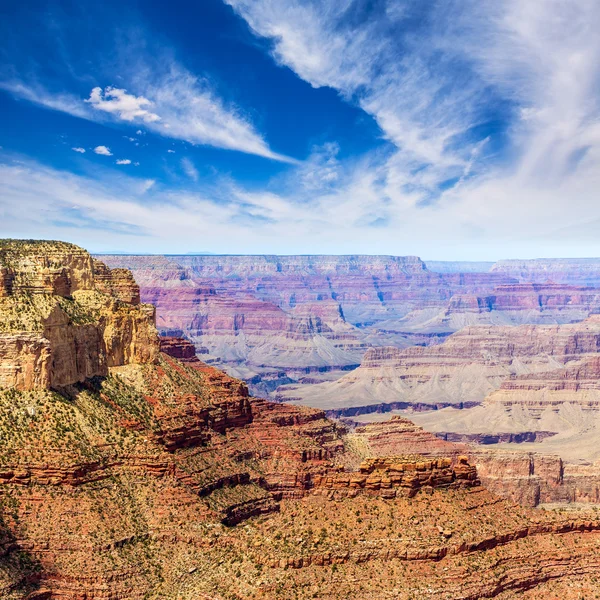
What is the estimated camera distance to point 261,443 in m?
90.4

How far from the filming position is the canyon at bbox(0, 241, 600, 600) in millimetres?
56656

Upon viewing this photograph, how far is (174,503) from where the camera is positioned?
217 ft

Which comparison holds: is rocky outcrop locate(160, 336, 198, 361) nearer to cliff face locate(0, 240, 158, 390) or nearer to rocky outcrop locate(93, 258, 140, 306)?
rocky outcrop locate(93, 258, 140, 306)

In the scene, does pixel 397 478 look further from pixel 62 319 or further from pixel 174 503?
pixel 62 319

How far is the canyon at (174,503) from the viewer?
186ft

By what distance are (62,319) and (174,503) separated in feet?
59.0

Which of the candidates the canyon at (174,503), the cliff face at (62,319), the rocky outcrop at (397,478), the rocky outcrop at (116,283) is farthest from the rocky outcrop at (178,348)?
the rocky outcrop at (397,478)

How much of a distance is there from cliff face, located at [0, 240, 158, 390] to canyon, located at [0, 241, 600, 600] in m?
0.16

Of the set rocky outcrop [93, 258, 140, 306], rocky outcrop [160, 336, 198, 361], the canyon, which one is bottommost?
the canyon

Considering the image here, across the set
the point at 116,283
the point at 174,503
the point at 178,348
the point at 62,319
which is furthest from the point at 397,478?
the point at 178,348

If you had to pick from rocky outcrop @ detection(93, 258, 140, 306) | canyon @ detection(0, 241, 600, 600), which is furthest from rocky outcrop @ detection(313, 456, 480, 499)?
rocky outcrop @ detection(93, 258, 140, 306)

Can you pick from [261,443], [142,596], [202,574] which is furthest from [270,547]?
[261,443]

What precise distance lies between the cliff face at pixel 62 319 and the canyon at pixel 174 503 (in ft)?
0.52

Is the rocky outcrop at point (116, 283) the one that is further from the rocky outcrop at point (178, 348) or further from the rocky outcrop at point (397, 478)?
the rocky outcrop at point (397, 478)
